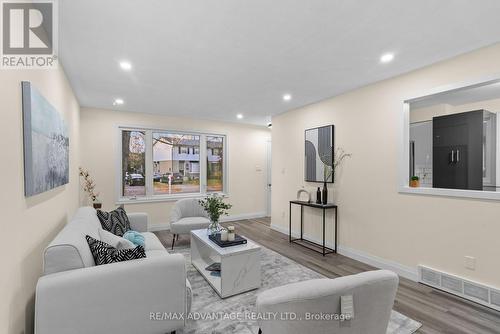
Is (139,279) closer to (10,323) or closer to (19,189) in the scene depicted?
(10,323)

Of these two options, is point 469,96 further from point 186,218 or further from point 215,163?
point 215,163

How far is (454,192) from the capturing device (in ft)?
8.16

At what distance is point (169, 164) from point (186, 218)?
1.72 m

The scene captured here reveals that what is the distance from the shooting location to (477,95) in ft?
11.0

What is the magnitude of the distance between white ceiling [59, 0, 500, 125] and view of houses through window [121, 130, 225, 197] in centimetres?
170

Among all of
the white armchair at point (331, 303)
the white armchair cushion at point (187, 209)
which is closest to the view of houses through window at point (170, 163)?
the white armchair cushion at point (187, 209)

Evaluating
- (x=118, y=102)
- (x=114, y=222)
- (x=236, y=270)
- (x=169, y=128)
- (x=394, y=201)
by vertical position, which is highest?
(x=118, y=102)

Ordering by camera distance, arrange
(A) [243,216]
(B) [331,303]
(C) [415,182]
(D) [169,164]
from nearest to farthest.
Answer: (B) [331,303] → (C) [415,182] → (D) [169,164] → (A) [243,216]

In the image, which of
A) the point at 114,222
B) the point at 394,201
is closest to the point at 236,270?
the point at 114,222

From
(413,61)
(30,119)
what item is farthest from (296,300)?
(413,61)

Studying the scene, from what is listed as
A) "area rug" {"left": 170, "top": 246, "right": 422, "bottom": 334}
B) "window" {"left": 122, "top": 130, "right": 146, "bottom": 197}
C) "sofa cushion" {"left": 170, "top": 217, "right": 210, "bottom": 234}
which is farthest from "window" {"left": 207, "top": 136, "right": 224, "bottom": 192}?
"area rug" {"left": 170, "top": 246, "right": 422, "bottom": 334}

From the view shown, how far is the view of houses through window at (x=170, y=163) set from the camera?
194 inches

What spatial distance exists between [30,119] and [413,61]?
138 inches
